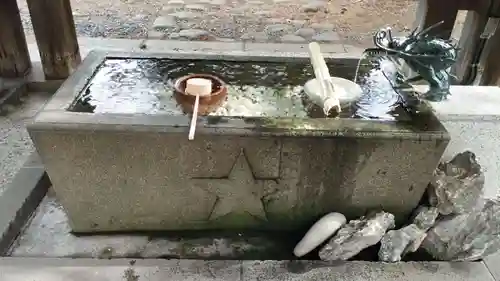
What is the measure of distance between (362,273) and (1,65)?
2.96 meters

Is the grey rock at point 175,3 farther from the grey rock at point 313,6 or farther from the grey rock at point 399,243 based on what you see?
the grey rock at point 399,243

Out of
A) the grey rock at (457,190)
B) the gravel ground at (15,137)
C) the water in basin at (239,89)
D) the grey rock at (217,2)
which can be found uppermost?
the water in basin at (239,89)

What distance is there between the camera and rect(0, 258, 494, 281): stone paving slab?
1666 millimetres

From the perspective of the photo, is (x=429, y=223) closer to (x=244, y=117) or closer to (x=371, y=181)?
(x=371, y=181)

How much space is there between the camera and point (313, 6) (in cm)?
591

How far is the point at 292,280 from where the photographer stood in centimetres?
168

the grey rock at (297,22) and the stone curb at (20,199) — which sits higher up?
the stone curb at (20,199)

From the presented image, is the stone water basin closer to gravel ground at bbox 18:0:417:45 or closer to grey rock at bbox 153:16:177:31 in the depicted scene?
gravel ground at bbox 18:0:417:45

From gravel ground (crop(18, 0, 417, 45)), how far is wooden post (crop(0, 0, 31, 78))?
1.41m

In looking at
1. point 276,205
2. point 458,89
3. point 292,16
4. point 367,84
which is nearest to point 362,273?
point 276,205

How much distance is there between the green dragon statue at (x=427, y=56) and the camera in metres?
1.84

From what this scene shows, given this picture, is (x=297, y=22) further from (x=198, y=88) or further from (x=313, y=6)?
(x=198, y=88)

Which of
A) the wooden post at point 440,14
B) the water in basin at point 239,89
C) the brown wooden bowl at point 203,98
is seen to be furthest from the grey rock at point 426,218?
the wooden post at point 440,14

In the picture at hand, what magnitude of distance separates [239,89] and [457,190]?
1.04 m
